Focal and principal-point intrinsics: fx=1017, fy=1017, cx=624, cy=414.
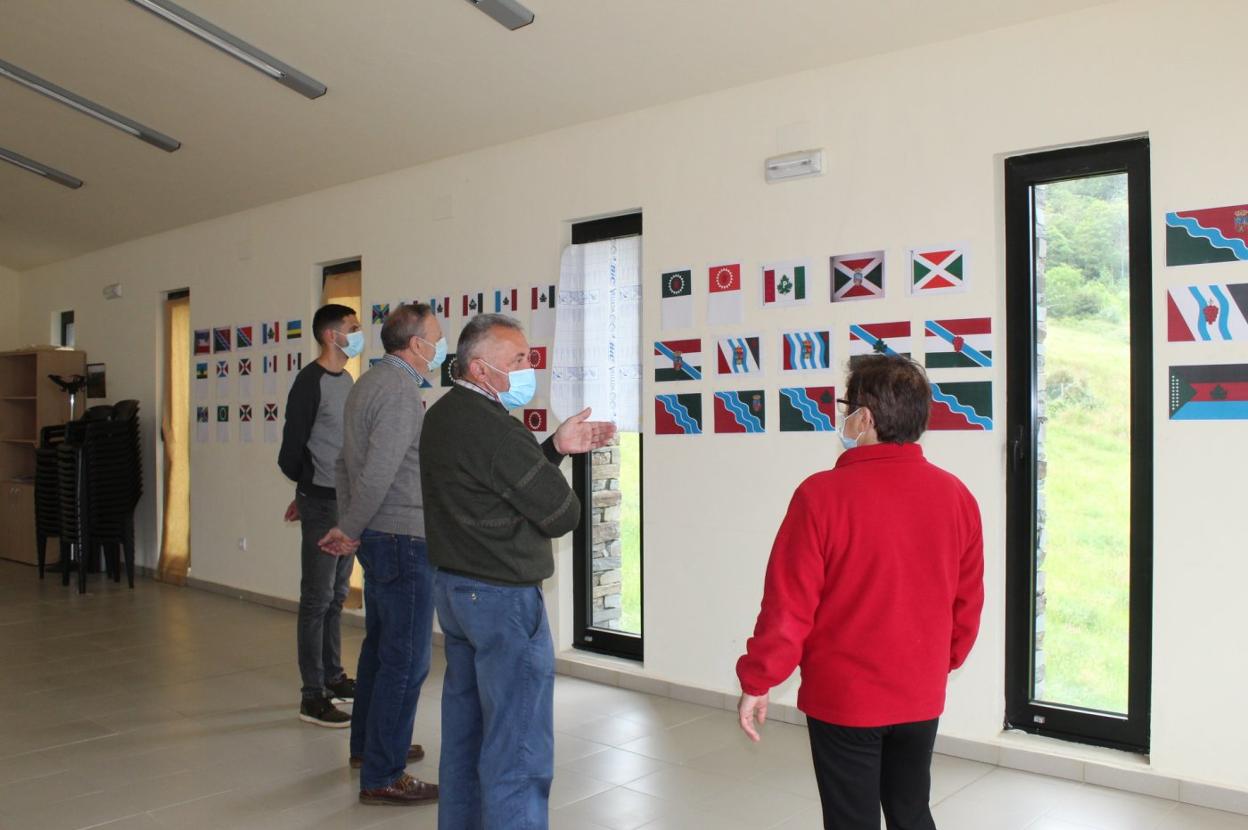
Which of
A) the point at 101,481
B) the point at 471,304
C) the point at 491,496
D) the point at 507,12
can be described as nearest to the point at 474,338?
the point at 491,496

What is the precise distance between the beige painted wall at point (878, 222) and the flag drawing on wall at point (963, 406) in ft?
0.16

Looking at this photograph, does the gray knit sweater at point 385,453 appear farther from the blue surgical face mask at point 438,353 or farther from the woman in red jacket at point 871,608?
the woman in red jacket at point 871,608

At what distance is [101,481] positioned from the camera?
8078mm

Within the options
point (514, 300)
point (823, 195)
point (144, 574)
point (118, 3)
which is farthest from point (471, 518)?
point (144, 574)

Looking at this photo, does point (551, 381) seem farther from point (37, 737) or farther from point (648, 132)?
point (37, 737)

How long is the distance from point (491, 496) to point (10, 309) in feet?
33.9

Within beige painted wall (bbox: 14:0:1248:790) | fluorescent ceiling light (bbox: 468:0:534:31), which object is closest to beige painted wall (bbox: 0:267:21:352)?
beige painted wall (bbox: 14:0:1248:790)

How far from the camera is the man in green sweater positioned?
250 centimetres

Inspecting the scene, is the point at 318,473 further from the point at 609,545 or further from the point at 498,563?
the point at 498,563

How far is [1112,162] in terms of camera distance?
369 centimetres

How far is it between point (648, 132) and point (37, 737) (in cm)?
381

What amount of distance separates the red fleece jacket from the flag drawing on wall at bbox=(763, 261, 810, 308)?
2.42 meters

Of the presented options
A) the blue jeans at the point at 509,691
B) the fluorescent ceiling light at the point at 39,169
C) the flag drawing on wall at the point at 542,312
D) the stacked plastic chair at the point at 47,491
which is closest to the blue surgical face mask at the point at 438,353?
the blue jeans at the point at 509,691

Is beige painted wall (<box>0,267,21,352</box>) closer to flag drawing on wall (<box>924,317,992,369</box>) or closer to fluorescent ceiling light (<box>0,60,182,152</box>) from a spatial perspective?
fluorescent ceiling light (<box>0,60,182,152</box>)
